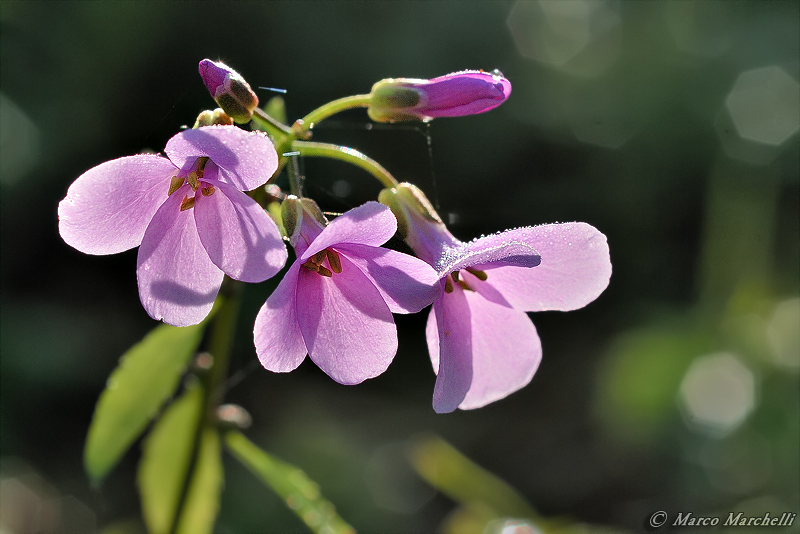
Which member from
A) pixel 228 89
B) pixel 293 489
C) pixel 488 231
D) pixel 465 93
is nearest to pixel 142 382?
pixel 293 489

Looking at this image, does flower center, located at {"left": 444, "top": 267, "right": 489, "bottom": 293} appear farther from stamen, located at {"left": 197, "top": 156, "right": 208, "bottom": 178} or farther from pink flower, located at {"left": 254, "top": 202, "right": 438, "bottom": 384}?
stamen, located at {"left": 197, "top": 156, "right": 208, "bottom": 178}

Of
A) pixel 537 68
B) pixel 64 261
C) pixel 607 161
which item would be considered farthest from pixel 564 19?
pixel 64 261

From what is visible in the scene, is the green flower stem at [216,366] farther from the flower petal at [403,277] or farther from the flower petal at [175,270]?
the flower petal at [403,277]

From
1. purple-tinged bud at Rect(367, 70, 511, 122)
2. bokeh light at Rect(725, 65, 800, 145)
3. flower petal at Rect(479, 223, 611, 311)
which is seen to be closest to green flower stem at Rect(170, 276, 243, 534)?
purple-tinged bud at Rect(367, 70, 511, 122)

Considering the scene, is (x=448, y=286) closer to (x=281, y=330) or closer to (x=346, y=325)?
(x=346, y=325)

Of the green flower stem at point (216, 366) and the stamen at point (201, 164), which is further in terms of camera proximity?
the green flower stem at point (216, 366)

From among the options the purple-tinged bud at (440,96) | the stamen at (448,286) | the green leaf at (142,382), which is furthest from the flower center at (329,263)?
the green leaf at (142,382)
